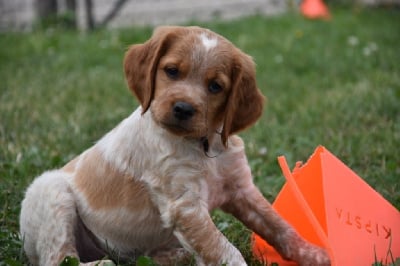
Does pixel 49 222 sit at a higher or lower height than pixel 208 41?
lower

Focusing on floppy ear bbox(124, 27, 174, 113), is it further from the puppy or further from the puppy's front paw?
the puppy's front paw

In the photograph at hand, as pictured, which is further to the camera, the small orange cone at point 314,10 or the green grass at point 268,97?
the small orange cone at point 314,10

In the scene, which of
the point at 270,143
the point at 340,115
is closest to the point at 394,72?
the point at 340,115

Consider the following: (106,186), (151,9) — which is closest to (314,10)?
(151,9)

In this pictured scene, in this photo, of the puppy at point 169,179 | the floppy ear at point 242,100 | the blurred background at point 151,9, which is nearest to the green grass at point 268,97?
the puppy at point 169,179

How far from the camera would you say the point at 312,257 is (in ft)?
11.7

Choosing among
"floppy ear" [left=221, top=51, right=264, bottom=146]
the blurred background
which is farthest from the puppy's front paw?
the blurred background

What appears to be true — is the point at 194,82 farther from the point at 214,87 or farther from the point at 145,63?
the point at 145,63

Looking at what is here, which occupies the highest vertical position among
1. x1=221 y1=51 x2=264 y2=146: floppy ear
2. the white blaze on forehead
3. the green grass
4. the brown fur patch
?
the white blaze on forehead

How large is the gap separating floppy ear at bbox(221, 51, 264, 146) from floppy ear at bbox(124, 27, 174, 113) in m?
0.39

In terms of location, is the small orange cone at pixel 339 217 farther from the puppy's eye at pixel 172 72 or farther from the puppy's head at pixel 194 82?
the puppy's eye at pixel 172 72

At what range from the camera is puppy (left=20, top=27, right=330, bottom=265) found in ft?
11.0

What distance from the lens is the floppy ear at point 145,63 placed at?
11.6 feet

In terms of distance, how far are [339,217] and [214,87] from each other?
3.10 ft
